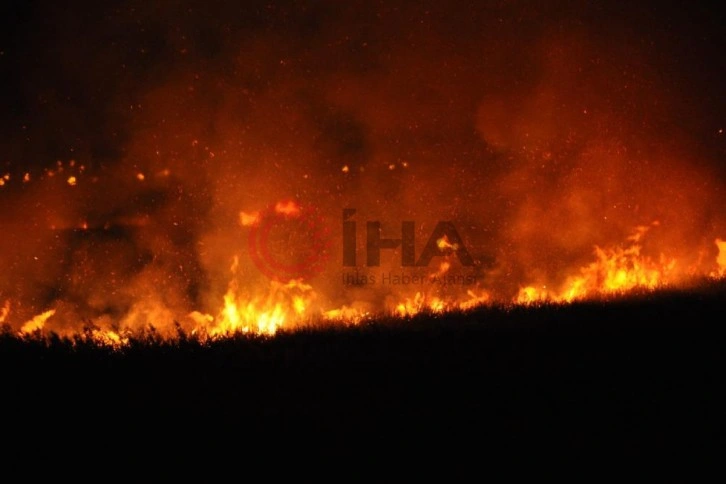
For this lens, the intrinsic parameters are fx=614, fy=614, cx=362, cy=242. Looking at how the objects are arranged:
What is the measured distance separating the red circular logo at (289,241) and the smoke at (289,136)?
15cm

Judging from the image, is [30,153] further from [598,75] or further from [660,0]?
[660,0]

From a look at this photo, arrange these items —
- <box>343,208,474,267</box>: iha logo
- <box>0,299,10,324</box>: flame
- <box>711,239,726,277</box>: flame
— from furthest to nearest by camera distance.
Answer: <box>711,239,726,277</box>: flame < <box>343,208,474,267</box>: iha logo < <box>0,299,10,324</box>: flame

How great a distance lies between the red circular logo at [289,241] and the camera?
367 inches

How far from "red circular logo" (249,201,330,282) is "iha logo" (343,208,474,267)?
373 mm

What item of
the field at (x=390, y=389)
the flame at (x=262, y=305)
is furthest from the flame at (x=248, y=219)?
the field at (x=390, y=389)

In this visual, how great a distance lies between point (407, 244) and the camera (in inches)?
390

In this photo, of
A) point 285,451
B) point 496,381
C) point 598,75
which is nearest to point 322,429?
point 285,451

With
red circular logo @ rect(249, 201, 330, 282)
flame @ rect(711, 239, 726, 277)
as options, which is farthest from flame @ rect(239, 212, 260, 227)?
flame @ rect(711, 239, 726, 277)

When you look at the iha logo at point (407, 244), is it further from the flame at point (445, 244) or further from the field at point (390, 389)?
the field at point (390, 389)

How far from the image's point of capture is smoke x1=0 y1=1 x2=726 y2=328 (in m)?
8.95

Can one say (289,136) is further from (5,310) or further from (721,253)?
(721,253)

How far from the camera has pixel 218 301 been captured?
9.05 meters

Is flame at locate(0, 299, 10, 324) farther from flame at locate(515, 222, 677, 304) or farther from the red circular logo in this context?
flame at locate(515, 222, 677, 304)

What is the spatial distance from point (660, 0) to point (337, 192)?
268 inches
